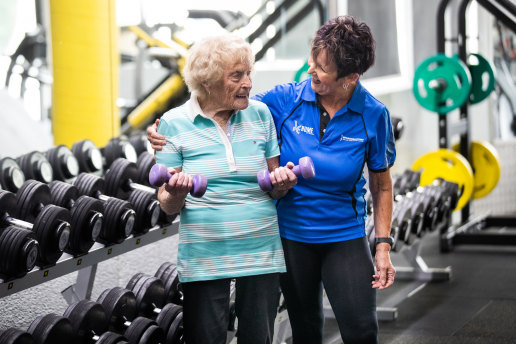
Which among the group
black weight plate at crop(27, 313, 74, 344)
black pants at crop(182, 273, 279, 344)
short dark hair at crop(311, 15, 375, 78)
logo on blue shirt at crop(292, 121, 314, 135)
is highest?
short dark hair at crop(311, 15, 375, 78)

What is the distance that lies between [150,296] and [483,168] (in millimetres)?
3393

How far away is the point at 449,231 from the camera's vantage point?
5.15 m

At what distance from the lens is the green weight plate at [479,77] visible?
4934 mm

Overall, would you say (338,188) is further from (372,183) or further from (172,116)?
(172,116)

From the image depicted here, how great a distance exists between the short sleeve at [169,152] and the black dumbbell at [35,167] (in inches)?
74.8

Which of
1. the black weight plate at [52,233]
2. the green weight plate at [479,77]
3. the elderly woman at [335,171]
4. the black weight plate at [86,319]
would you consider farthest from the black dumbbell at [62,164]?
the green weight plate at [479,77]

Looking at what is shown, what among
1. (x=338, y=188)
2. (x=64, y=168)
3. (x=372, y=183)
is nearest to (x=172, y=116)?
(x=338, y=188)

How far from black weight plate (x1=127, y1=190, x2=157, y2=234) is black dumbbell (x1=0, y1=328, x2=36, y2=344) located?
0.86m

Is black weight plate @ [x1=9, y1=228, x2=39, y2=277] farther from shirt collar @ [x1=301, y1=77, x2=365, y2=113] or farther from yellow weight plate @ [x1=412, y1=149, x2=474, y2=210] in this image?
yellow weight plate @ [x1=412, y1=149, x2=474, y2=210]

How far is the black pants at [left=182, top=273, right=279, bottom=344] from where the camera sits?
164cm

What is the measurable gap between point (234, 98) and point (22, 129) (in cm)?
376

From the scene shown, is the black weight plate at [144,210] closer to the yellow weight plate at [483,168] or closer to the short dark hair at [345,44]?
the short dark hair at [345,44]

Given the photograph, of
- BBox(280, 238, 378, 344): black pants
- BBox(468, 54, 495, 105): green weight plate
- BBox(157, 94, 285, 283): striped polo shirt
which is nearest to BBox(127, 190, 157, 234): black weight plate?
BBox(280, 238, 378, 344): black pants

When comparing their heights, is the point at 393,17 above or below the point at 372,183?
above
